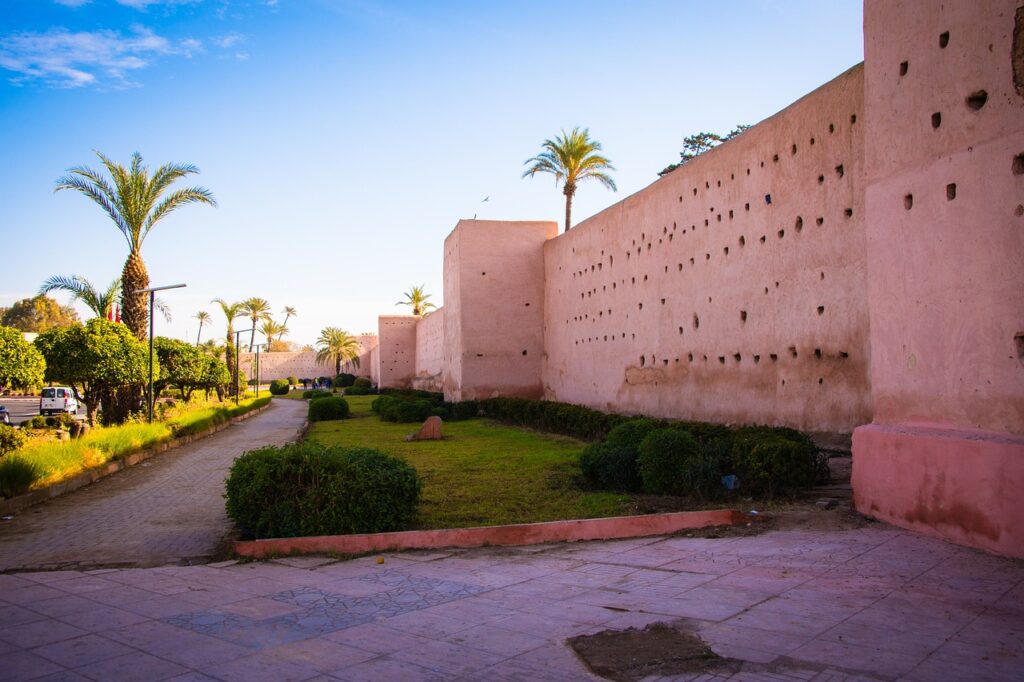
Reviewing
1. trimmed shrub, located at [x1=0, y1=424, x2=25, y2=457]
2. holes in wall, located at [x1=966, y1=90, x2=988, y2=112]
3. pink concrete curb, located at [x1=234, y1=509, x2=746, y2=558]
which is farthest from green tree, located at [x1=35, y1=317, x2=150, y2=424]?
holes in wall, located at [x1=966, y1=90, x2=988, y2=112]

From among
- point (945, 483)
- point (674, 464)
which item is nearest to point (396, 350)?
point (674, 464)

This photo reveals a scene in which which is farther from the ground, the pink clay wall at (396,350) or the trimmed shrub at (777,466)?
the pink clay wall at (396,350)

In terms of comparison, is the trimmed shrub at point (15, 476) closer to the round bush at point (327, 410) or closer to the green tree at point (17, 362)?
the green tree at point (17, 362)

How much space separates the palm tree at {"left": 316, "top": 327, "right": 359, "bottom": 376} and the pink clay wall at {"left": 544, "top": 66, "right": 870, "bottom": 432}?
A: 158 feet

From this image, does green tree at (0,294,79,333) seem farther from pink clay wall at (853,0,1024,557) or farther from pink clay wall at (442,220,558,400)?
pink clay wall at (853,0,1024,557)

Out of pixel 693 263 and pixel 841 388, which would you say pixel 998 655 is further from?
pixel 693 263

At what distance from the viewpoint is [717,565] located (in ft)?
16.6

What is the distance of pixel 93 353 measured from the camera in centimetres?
1678

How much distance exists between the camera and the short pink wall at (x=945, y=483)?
4738mm

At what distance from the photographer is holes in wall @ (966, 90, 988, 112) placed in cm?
522

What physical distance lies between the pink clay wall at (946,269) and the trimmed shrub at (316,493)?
3811 mm

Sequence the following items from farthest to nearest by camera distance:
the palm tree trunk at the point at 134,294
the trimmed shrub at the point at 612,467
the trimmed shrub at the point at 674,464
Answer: the palm tree trunk at the point at 134,294 → the trimmed shrub at the point at 612,467 → the trimmed shrub at the point at 674,464

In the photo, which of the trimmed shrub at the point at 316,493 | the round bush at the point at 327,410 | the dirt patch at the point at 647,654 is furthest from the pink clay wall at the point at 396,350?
the dirt patch at the point at 647,654

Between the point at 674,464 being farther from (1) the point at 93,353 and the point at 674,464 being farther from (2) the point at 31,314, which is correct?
(2) the point at 31,314
